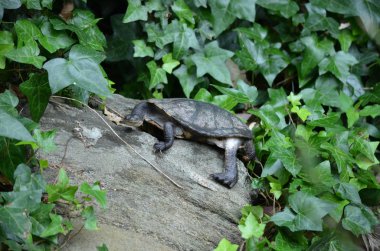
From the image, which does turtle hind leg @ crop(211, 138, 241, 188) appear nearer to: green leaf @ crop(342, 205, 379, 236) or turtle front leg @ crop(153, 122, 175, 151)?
turtle front leg @ crop(153, 122, 175, 151)

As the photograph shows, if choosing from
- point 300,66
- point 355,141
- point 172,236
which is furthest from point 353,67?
point 172,236

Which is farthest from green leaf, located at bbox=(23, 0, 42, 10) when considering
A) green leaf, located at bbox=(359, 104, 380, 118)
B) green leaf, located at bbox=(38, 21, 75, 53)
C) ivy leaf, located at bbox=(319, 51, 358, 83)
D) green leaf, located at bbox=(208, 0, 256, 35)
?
green leaf, located at bbox=(359, 104, 380, 118)

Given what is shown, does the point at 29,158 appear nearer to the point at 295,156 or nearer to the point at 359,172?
the point at 295,156

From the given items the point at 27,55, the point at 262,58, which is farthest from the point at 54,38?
the point at 262,58

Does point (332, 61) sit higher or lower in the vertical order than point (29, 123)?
lower

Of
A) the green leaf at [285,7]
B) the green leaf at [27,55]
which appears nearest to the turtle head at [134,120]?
the green leaf at [27,55]

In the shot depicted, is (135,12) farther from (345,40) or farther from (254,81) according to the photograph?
(345,40)

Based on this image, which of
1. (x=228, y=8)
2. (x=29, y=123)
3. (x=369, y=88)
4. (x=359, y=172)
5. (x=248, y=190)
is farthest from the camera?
(x=369, y=88)

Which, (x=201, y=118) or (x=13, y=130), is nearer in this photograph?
(x=13, y=130)
